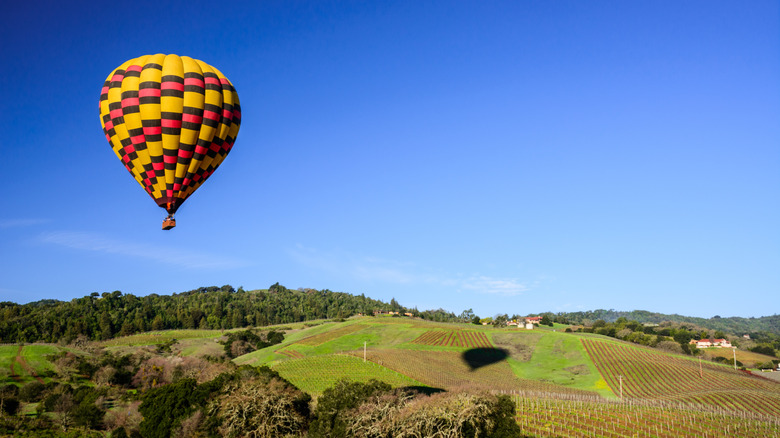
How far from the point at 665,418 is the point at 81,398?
62.3 meters

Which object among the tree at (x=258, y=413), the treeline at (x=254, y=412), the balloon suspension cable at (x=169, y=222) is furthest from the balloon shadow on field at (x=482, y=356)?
the balloon suspension cable at (x=169, y=222)

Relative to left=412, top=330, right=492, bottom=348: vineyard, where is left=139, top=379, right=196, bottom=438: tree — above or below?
below

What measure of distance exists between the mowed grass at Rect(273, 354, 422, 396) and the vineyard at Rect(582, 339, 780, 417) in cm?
3159

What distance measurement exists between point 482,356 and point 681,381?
3233cm

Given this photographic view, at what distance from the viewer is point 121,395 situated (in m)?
63.2

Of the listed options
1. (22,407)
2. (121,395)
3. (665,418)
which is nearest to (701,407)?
(665,418)

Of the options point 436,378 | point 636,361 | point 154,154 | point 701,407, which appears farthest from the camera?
point 636,361

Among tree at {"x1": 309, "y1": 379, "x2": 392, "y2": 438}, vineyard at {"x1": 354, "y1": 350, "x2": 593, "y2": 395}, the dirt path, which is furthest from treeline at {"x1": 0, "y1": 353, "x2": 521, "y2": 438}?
vineyard at {"x1": 354, "y1": 350, "x2": 593, "y2": 395}

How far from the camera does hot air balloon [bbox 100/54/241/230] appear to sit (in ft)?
94.1

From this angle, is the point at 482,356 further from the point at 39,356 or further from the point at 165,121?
the point at 165,121

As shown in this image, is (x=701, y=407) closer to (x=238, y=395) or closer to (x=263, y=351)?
(x=238, y=395)

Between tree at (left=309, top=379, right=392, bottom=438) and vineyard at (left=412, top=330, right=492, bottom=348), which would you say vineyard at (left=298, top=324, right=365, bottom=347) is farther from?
tree at (left=309, top=379, right=392, bottom=438)

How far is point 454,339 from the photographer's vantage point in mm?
111875

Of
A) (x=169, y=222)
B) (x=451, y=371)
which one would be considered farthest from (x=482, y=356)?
(x=169, y=222)
